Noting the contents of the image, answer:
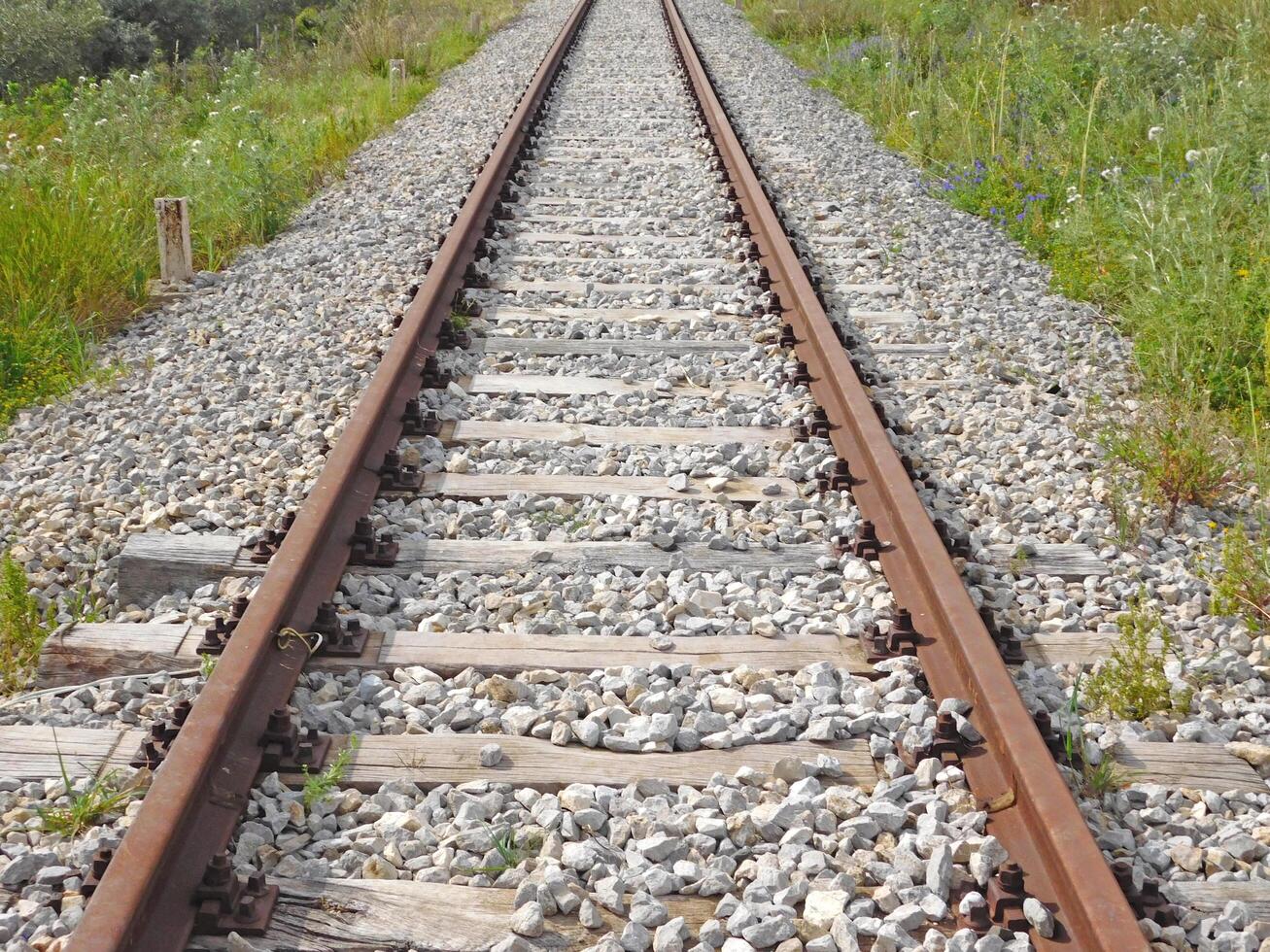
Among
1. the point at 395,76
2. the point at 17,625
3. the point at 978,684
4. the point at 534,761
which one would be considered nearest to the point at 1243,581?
the point at 978,684

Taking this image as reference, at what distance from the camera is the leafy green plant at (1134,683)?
3033 mm

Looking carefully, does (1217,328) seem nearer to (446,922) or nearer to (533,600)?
(533,600)

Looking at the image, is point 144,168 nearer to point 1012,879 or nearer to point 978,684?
point 978,684

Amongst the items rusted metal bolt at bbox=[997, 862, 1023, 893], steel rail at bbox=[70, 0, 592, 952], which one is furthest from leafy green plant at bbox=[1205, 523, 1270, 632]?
steel rail at bbox=[70, 0, 592, 952]

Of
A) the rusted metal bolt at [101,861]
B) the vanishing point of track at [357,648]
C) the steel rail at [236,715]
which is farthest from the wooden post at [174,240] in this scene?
the rusted metal bolt at [101,861]

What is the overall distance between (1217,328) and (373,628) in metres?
3.62

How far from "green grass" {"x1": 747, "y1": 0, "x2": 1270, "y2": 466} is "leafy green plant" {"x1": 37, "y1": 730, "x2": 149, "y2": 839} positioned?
3.52 m

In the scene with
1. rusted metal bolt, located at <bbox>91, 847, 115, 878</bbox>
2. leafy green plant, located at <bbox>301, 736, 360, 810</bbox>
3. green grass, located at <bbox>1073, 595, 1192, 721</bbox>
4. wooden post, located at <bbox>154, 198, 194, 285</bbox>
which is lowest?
green grass, located at <bbox>1073, 595, 1192, 721</bbox>

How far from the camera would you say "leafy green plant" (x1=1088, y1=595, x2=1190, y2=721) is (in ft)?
→ 9.95

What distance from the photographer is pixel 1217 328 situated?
5086mm

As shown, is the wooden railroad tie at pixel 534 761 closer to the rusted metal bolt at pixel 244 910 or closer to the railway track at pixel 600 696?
the railway track at pixel 600 696

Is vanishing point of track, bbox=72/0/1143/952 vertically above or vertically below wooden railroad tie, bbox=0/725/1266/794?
above

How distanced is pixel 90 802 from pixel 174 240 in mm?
4343

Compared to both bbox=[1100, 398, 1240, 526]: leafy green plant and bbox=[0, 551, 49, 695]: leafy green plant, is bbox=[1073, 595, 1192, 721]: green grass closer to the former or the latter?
bbox=[1100, 398, 1240, 526]: leafy green plant
